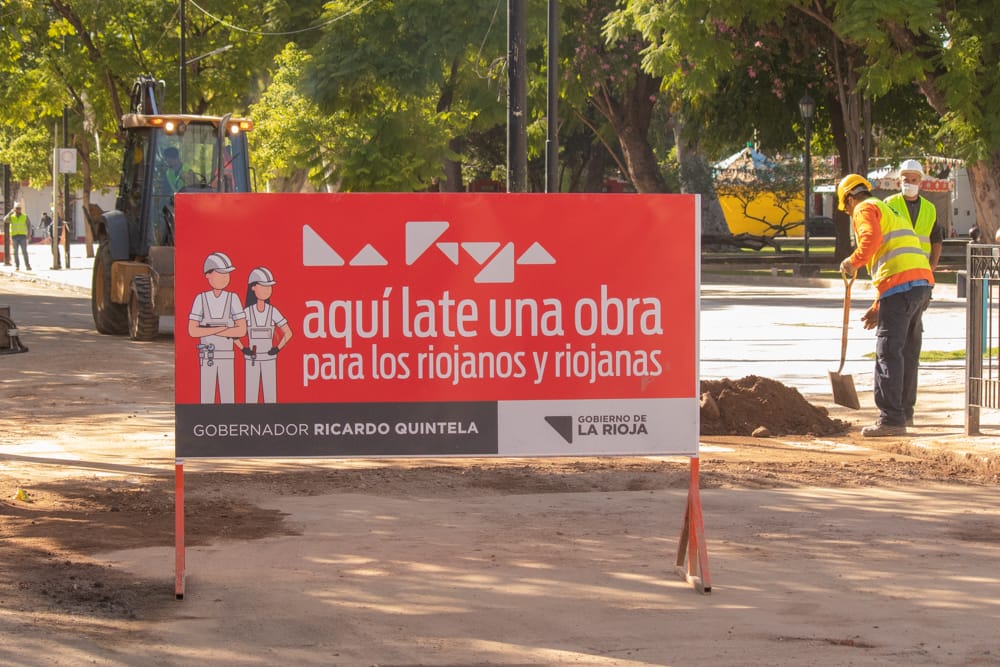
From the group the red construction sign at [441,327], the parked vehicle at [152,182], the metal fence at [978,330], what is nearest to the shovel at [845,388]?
the metal fence at [978,330]

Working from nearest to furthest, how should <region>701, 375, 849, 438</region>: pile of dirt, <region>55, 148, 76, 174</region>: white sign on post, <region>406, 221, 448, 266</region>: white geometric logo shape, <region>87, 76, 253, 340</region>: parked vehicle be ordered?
Answer: <region>406, 221, 448, 266</region>: white geometric logo shape < <region>701, 375, 849, 438</region>: pile of dirt < <region>87, 76, 253, 340</region>: parked vehicle < <region>55, 148, 76, 174</region>: white sign on post

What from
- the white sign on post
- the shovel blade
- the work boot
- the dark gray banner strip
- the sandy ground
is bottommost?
the sandy ground

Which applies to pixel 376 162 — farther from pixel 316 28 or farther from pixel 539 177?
pixel 539 177

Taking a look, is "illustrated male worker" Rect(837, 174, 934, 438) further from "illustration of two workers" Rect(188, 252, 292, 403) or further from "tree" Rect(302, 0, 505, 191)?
"tree" Rect(302, 0, 505, 191)

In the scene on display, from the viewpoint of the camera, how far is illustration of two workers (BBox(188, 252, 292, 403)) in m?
6.09

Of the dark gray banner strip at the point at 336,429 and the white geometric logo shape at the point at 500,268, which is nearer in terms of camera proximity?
the dark gray banner strip at the point at 336,429

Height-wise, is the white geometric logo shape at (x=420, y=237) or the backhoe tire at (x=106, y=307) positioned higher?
the white geometric logo shape at (x=420, y=237)

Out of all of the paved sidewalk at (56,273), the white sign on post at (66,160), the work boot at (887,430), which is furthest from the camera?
the white sign on post at (66,160)

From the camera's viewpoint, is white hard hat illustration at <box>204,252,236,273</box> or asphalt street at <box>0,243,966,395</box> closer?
white hard hat illustration at <box>204,252,236,273</box>

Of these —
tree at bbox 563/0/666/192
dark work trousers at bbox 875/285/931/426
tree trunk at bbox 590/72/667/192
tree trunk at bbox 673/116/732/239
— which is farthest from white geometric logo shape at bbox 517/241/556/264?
tree trunk at bbox 673/116/732/239

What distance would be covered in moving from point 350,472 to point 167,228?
1172cm

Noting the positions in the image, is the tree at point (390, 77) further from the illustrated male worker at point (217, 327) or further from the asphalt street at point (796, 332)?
the illustrated male worker at point (217, 327)

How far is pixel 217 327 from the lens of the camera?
610 centimetres

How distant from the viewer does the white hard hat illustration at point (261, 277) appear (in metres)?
6.13
